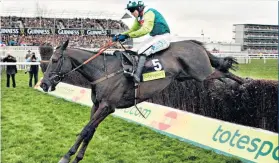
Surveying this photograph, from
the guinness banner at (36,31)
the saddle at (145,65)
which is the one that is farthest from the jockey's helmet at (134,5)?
the guinness banner at (36,31)

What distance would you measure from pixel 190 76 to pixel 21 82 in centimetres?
1279

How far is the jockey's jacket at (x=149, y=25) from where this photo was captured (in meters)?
5.16

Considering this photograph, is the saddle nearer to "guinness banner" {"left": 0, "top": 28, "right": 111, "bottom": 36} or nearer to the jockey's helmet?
the jockey's helmet

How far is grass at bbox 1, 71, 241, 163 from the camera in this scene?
5.79 metres

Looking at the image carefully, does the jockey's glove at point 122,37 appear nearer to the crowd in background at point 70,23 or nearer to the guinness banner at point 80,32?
the guinness banner at point 80,32

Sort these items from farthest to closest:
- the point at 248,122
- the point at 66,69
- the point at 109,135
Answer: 1. the point at 109,135
2. the point at 248,122
3. the point at 66,69

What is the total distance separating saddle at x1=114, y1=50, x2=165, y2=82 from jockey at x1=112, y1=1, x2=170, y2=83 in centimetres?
7

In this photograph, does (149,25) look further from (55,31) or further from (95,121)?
(55,31)

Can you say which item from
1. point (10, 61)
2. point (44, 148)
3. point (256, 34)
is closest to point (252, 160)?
point (44, 148)

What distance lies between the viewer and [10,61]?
15344mm

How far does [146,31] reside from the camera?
5160 millimetres

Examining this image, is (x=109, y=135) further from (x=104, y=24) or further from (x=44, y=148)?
(x=104, y=24)

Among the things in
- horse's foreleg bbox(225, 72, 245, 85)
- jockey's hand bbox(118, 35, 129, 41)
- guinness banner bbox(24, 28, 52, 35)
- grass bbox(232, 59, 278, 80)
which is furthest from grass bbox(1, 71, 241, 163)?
guinness banner bbox(24, 28, 52, 35)

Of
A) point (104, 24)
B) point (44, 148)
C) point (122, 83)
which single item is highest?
point (104, 24)
